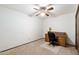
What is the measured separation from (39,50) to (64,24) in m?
0.71

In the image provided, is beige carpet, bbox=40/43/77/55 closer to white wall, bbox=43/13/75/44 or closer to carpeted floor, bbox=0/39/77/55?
carpeted floor, bbox=0/39/77/55

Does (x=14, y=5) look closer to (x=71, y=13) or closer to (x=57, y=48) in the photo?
(x=71, y=13)

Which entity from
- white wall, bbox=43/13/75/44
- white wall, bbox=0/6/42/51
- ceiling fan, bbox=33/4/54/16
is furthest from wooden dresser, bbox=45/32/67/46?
ceiling fan, bbox=33/4/54/16

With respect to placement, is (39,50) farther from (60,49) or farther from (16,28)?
(16,28)

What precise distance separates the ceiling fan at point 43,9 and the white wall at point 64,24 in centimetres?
14

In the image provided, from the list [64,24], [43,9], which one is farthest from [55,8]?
[64,24]

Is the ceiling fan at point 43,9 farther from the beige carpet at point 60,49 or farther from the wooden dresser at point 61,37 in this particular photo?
the beige carpet at point 60,49

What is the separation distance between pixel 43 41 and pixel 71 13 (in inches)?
29.9

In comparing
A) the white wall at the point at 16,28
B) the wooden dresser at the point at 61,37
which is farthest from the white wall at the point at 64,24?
the white wall at the point at 16,28

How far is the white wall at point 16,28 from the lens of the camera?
1.62m

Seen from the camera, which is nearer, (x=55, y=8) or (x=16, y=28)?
(x=55, y=8)

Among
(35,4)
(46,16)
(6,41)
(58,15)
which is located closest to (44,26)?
(46,16)

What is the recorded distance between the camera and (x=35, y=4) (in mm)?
1511

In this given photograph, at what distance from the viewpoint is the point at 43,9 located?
63.4 inches
